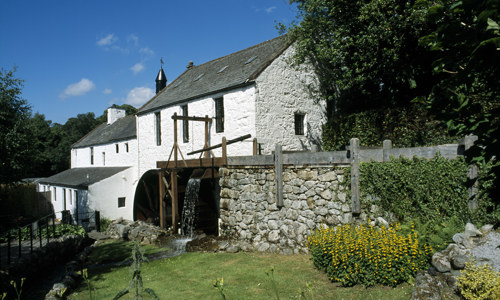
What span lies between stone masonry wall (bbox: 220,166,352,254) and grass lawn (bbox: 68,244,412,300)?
26.2 inches

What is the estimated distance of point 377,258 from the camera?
6.33 m

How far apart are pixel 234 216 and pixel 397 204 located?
5.88m

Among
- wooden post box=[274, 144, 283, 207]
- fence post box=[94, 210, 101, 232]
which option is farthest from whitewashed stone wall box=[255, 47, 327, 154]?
fence post box=[94, 210, 101, 232]

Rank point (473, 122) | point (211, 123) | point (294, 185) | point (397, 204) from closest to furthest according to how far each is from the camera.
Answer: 1. point (473, 122)
2. point (397, 204)
3. point (294, 185)
4. point (211, 123)

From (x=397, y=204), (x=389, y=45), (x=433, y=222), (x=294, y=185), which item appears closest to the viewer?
(x=433, y=222)

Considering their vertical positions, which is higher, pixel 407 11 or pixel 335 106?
pixel 407 11

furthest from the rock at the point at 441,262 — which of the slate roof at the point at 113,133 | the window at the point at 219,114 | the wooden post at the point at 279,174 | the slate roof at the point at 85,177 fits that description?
the slate roof at the point at 85,177

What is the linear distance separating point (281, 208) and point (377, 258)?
4.11 metres

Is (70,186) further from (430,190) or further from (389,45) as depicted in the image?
(430,190)

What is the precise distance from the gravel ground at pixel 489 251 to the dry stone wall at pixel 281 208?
2.69 meters

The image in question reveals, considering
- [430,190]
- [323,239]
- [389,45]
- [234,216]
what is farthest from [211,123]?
[430,190]

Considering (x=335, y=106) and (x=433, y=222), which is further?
(x=335, y=106)

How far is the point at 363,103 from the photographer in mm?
15383

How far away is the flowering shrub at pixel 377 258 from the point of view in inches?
243
